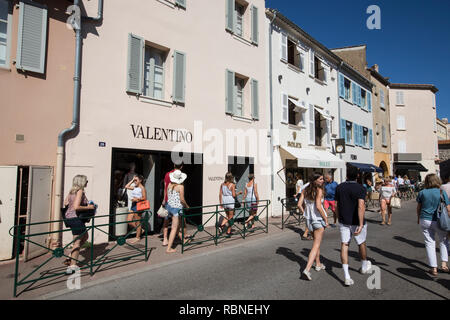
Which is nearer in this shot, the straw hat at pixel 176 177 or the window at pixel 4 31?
the window at pixel 4 31

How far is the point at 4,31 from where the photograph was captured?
5852mm

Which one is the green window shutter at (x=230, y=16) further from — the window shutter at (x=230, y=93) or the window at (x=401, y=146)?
the window at (x=401, y=146)

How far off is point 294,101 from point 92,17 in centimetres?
914

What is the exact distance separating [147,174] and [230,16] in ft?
22.0

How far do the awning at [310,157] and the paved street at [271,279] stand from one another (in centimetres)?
568

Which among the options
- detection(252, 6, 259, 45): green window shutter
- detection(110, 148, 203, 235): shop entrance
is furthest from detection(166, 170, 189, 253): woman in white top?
detection(252, 6, 259, 45): green window shutter

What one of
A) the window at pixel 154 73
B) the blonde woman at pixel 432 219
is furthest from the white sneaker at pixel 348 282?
the window at pixel 154 73

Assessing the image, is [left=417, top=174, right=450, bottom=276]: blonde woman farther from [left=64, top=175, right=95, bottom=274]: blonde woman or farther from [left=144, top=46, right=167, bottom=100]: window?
[left=144, top=46, right=167, bottom=100]: window

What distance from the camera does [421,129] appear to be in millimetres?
27219

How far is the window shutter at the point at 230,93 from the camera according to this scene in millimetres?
9889

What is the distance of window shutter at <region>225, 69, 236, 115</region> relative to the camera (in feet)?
32.4

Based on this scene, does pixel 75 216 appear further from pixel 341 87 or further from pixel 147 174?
pixel 341 87
